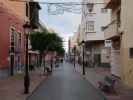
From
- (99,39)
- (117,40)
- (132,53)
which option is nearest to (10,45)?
(117,40)

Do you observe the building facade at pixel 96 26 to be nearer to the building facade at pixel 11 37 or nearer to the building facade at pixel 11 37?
the building facade at pixel 11 37

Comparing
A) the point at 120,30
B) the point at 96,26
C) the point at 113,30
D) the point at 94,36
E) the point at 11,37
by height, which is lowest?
the point at 11,37

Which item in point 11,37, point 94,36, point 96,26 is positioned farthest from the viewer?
point 94,36

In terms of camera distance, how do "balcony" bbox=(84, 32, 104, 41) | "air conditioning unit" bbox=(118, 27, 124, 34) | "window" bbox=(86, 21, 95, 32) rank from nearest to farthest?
"air conditioning unit" bbox=(118, 27, 124, 34)
"balcony" bbox=(84, 32, 104, 41)
"window" bbox=(86, 21, 95, 32)

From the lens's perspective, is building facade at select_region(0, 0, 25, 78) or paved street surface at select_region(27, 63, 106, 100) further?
building facade at select_region(0, 0, 25, 78)

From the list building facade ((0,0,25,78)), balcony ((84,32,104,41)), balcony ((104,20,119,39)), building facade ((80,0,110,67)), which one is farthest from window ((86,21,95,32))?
balcony ((104,20,119,39))

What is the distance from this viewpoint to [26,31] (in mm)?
24000

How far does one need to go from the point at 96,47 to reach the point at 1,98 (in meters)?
61.5

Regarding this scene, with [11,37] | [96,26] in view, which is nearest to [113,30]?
[11,37]

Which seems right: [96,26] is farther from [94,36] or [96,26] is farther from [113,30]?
[113,30]

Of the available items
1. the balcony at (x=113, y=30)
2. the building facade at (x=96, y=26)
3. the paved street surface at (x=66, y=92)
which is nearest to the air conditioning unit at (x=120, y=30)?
the balcony at (x=113, y=30)

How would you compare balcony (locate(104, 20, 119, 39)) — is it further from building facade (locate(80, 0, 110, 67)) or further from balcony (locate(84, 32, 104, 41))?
balcony (locate(84, 32, 104, 41))

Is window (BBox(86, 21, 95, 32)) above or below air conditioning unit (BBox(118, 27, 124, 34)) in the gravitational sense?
above

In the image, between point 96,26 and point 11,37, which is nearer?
point 11,37
